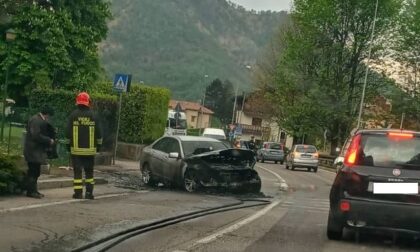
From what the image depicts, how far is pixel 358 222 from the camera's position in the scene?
860 centimetres

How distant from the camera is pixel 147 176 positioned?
56.2ft

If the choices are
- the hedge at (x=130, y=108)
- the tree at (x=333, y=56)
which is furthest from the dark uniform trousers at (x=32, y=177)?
the tree at (x=333, y=56)

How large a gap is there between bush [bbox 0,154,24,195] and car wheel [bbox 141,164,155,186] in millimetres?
5436

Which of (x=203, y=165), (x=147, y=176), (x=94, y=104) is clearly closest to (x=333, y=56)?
(x=94, y=104)

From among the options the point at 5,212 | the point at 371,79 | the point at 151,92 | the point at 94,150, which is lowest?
the point at 5,212

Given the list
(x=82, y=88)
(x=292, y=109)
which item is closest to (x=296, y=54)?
(x=292, y=109)

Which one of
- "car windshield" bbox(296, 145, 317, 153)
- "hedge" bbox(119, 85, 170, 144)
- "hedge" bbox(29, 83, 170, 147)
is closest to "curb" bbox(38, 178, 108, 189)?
"hedge" bbox(29, 83, 170, 147)

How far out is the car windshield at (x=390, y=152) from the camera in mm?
8625

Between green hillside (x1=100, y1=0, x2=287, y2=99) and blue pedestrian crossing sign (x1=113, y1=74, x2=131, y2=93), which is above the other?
green hillside (x1=100, y1=0, x2=287, y2=99)

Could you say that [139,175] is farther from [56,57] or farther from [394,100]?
[394,100]

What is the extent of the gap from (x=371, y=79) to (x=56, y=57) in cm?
2744

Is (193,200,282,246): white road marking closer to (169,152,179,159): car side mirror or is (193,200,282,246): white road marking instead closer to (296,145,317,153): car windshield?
(169,152,179,159): car side mirror

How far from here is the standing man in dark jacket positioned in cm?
1164

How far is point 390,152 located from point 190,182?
23.7ft
